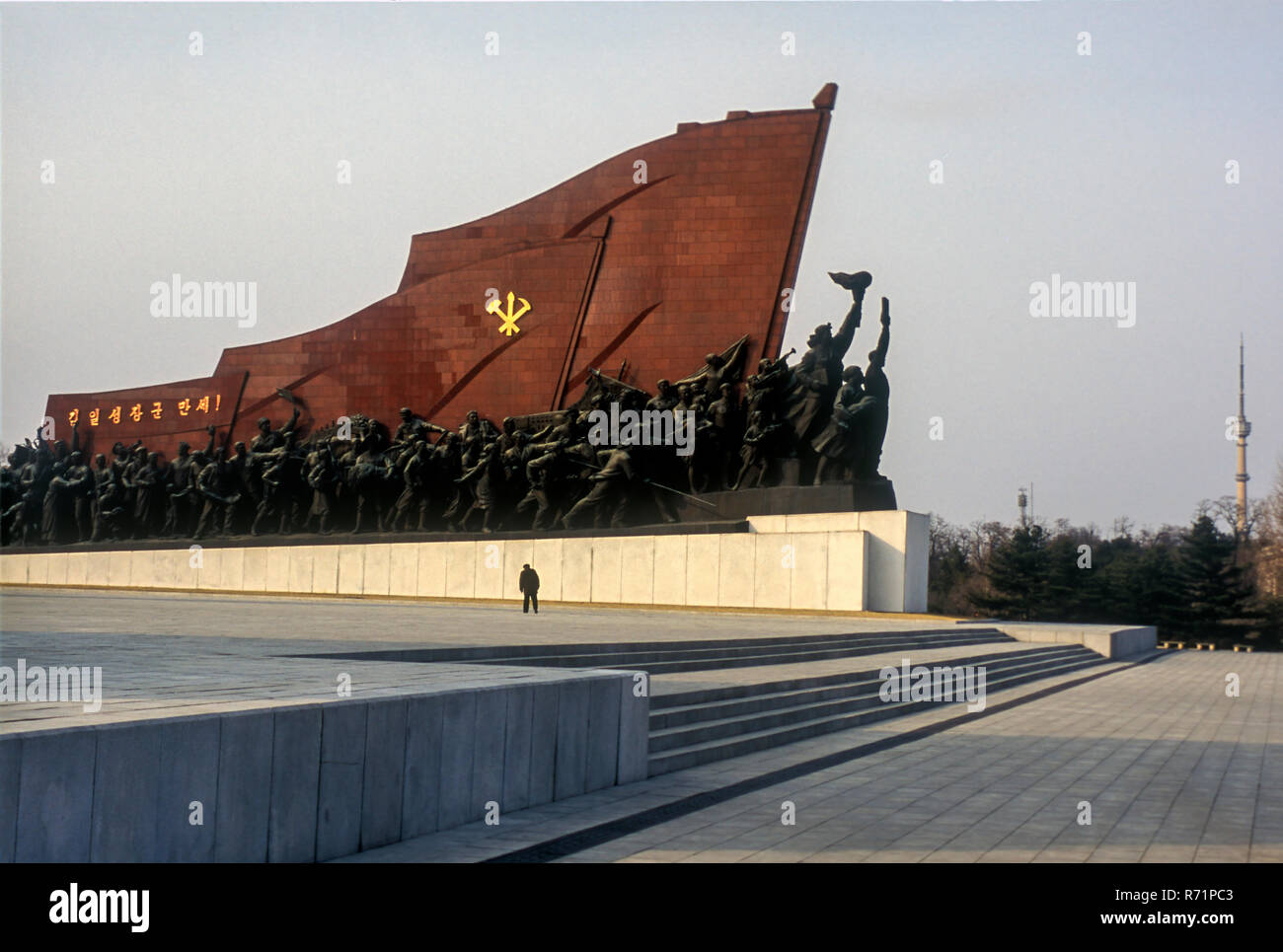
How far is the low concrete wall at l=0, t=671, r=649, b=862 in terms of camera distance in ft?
11.2

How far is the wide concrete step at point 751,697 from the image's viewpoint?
711 cm

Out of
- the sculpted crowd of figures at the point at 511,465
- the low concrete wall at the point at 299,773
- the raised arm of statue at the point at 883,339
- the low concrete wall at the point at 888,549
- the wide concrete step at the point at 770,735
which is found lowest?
the wide concrete step at the point at 770,735

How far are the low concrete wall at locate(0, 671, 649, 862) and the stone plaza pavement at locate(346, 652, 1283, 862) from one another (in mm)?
144

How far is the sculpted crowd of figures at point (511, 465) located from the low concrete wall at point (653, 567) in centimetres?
49

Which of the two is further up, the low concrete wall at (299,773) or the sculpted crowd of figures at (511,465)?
the sculpted crowd of figures at (511,465)

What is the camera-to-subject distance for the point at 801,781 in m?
6.55

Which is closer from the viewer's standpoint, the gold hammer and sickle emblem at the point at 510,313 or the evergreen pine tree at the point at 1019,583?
the gold hammer and sickle emblem at the point at 510,313

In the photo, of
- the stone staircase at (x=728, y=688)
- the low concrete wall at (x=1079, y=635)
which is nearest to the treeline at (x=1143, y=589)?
the low concrete wall at (x=1079, y=635)

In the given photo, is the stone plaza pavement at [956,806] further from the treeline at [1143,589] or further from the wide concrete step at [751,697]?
the treeline at [1143,589]

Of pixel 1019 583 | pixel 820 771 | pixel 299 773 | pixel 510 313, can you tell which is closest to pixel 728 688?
pixel 820 771

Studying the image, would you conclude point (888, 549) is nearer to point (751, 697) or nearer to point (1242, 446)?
point (751, 697)

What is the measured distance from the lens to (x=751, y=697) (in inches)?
317

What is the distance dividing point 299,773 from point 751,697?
14.0 feet

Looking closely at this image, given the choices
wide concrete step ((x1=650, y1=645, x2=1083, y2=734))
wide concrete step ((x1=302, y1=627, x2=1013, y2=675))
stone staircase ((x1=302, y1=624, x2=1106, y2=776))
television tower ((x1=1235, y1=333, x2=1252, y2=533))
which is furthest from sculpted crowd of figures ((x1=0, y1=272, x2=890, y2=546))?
television tower ((x1=1235, y1=333, x2=1252, y2=533))
